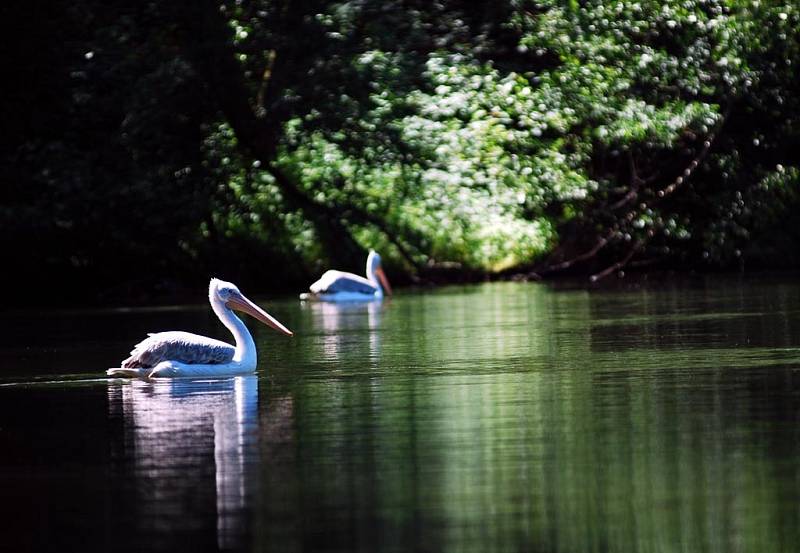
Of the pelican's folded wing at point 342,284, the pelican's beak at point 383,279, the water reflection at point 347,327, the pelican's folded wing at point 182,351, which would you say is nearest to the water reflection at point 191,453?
the pelican's folded wing at point 182,351

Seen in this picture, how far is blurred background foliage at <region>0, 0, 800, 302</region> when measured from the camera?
104 feet

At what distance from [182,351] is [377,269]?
15.9 meters

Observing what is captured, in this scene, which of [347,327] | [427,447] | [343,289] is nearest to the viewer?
[427,447]

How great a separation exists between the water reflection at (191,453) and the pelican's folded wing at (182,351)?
0.69 ft

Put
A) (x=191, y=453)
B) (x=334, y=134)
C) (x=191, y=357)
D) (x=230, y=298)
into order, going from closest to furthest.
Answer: (x=191, y=453) → (x=191, y=357) → (x=230, y=298) → (x=334, y=134)

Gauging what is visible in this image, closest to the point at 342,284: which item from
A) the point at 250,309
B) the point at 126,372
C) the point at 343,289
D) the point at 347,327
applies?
the point at 343,289

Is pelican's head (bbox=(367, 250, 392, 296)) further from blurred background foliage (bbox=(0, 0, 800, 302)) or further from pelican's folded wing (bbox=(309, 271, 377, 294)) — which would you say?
blurred background foliage (bbox=(0, 0, 800, 302))

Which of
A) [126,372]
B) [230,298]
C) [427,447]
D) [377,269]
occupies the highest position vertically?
[377,269]

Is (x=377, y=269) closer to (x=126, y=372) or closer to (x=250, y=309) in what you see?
(x=250, y=309)

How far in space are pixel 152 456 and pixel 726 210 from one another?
24.8 meters

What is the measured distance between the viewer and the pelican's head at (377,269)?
3020cm

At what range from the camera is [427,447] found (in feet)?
31.7

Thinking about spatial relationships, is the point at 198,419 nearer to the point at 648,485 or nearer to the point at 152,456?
the point at 152,456

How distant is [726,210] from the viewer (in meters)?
33.3
